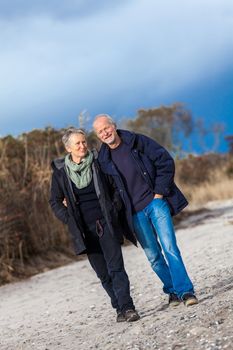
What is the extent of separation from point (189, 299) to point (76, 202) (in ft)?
4.03

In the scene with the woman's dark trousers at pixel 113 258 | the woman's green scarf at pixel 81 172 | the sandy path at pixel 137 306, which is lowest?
the sandy path at pixel 137 306

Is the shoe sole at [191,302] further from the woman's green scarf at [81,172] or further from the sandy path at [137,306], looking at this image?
the woman's green scarf at [81,172]

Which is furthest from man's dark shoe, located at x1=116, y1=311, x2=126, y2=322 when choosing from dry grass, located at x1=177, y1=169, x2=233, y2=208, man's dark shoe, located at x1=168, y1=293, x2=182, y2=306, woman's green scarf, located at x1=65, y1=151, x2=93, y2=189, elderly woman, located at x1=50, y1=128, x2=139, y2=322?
dry grass, located at x1=177, y1=169, x2=233, y2=208

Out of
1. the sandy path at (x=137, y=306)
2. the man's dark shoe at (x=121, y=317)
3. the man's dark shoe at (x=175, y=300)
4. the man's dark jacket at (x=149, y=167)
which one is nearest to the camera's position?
the sandy path at (x=137, y=306)

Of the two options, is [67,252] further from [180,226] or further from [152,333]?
[152,333]

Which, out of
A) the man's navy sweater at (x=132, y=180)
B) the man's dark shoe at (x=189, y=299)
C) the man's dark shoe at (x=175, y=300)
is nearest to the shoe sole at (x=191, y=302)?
the man's dark shoe at (x=189, y=299)

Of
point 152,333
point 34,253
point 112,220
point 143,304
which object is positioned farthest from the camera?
point 34,253

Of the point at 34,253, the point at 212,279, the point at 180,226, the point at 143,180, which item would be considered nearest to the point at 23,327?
the point at 212,279

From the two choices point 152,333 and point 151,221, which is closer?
point 152,333

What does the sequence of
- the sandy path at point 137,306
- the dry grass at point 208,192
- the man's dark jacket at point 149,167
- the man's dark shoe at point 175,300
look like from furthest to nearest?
the dry grass at point 208,192, the man's dark shoe at point 175,300, the man's dark jacket at point 149,167, the sandy path at point 137,306

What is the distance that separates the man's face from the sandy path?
1520 mm

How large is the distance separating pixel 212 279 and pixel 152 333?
234cm

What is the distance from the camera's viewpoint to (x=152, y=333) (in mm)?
5531

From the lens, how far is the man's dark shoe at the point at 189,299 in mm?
6148
